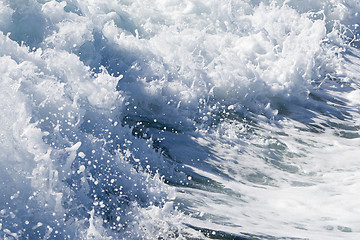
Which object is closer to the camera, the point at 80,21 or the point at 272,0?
the point at 80,21

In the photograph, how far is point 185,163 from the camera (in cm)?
610

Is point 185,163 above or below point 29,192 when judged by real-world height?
above

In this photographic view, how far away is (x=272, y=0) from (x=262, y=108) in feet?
21.6

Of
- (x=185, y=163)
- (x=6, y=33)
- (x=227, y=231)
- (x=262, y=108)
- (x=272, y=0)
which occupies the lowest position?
(x=227, y=231)

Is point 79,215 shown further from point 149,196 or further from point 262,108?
point 262,108

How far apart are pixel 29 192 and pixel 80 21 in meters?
4.55

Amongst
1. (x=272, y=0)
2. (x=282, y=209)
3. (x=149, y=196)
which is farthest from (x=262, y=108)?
(x=272, y=0)

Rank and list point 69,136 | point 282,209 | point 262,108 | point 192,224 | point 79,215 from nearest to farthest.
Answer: point 79,215
point 192,224
point 69,136
point 282,209
point 262,108

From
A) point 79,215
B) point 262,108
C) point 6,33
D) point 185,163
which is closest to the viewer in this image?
point 79,215

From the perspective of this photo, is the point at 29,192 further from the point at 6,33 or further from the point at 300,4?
the point at 300,4

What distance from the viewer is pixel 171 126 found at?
7.01m

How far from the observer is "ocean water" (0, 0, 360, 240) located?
396cm

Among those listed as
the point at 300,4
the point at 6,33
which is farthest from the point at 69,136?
the point at 300,4

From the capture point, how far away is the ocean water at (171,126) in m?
3.96
